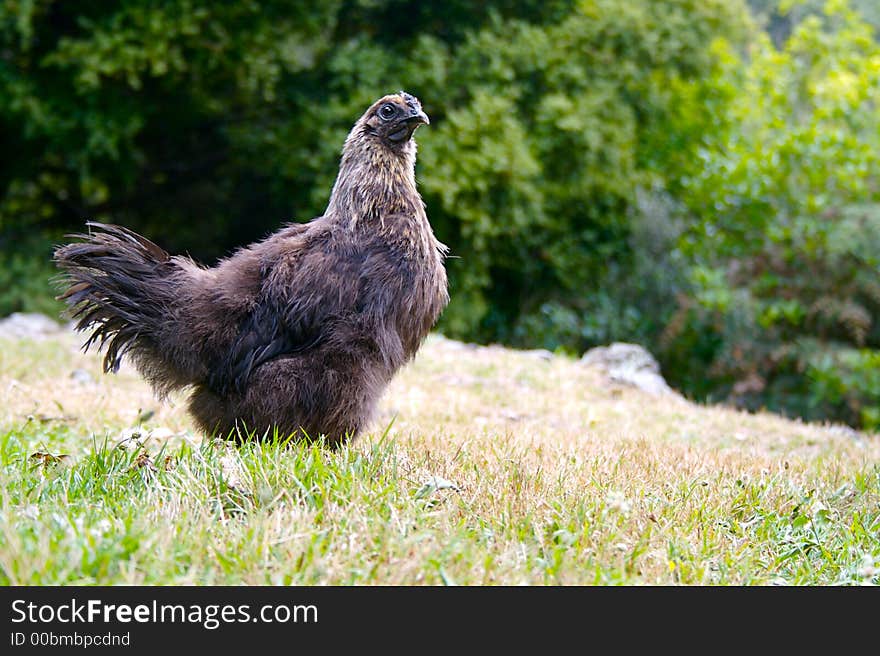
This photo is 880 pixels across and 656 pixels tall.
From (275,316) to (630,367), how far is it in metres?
6.14

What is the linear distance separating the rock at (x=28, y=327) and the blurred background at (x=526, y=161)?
2511mm

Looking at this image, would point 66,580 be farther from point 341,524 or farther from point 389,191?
point 389,191

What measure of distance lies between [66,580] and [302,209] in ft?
39.5

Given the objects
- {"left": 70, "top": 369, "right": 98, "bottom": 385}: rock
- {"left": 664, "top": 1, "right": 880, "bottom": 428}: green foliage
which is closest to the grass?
{"left": 70, "top": 369, "right": 98, "bottom": 385}: rock

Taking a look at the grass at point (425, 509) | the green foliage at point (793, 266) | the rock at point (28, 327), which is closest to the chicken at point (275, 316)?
the grass at point (425, 509)

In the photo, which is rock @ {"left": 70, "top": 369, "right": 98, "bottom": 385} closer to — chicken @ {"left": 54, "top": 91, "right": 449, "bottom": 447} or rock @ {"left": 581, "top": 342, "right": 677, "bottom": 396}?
chicken @ {"left": 54, "top": 91, "right": 449, "bottom": 447}

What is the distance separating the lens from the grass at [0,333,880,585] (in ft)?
9.73

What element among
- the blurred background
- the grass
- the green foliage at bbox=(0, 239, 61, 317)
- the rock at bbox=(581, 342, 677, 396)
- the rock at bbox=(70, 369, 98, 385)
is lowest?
the grass

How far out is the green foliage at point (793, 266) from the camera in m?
13.8

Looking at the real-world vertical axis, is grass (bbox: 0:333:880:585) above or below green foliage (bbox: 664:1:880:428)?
below

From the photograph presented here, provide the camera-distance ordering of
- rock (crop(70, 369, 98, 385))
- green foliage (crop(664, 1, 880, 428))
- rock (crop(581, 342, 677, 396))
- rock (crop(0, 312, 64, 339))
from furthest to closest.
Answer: green foliage (crop(664, 1, 880, 428)) < rock (crop(0, 312, 64, 339)) < rock (crop(581, 342, 677, 396)) < rock (crop(70, 369, 98, 385))

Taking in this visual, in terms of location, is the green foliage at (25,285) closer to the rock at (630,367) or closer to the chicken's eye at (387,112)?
the rock at (630,367)

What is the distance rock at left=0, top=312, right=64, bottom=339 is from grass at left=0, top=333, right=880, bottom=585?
4208 millimetres

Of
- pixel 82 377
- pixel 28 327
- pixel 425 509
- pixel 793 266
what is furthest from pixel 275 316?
pixel 793 266
